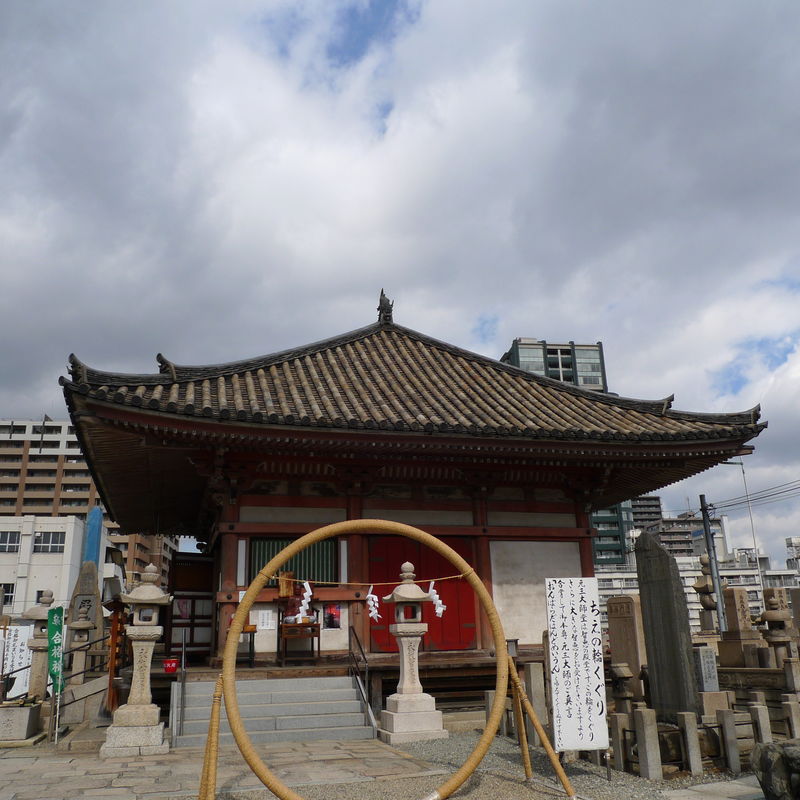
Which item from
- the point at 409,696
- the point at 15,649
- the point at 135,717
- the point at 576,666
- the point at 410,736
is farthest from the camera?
the point at 15,649

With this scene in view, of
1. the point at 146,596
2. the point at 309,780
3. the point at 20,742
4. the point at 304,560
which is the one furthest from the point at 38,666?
the point at 309,780

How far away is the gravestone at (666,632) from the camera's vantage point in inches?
349

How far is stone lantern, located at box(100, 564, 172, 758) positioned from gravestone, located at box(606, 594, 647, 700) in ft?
28.2

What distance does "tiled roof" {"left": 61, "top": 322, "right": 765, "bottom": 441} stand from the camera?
12133 mm

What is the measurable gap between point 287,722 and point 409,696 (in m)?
1.91

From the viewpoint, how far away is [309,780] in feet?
24.4

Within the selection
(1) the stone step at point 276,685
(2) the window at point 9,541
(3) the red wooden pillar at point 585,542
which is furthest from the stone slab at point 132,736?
(2) the window at point 9,541

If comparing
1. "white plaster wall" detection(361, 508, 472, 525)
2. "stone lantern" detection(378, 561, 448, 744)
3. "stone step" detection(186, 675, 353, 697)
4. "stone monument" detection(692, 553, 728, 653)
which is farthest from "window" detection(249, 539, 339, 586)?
"stone monument" detection(692, 553, 728, 653)

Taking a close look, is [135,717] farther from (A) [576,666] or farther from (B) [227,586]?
(A) [576,666]

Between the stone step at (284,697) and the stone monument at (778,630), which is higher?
the stone monument at (778,630)

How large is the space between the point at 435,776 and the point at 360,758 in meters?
1.53

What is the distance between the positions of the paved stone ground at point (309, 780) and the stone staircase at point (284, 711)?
2.75 feet

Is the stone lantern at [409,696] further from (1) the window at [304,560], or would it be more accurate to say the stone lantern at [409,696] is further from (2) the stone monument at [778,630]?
(2) the stone monument at [778,630]

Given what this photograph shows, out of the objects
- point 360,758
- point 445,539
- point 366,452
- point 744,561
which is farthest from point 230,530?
point 744,561
